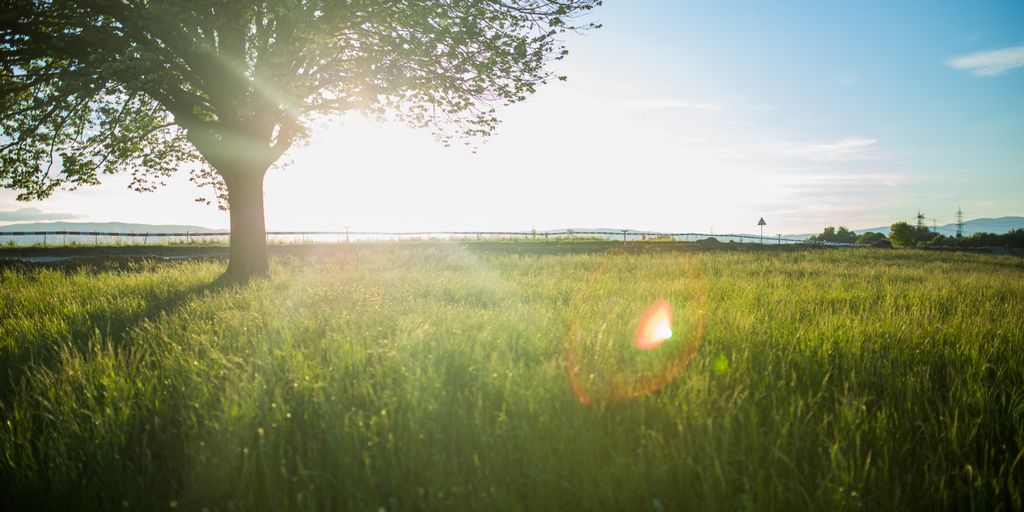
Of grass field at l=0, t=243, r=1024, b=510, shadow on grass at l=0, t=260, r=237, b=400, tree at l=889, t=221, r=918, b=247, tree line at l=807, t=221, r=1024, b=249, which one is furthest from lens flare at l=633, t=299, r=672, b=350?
tree at l=889, t=221, r=918, b=247

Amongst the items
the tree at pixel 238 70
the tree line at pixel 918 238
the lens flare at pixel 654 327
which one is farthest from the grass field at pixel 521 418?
the tree line at pixel 918 238

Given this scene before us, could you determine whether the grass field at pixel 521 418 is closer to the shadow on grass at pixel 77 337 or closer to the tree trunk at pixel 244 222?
the shadow on grass at pixel 77 337

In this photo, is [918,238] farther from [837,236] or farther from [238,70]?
[238,70]

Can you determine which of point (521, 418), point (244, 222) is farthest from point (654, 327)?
point (244, 222)

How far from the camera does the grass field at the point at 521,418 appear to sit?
2104mm

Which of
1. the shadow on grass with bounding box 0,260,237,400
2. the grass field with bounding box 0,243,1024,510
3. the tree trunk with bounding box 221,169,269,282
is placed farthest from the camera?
the tree trunk with bounding box 221,169,269,282

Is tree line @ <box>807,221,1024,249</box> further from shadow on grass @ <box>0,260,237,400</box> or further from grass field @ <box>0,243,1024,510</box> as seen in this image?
shadow on grass @ <box>0,260,237,400</box>

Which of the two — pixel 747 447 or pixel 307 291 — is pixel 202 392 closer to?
pixel 747 447

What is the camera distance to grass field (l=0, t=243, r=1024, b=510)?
2104 millimetres

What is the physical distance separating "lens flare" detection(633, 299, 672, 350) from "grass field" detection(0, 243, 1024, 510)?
0.50 ft

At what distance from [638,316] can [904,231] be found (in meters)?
87.8

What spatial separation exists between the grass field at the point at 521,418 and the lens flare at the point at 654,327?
15 cm

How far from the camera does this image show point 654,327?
4879 millimetres

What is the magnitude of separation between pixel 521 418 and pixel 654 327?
8.87 feet
